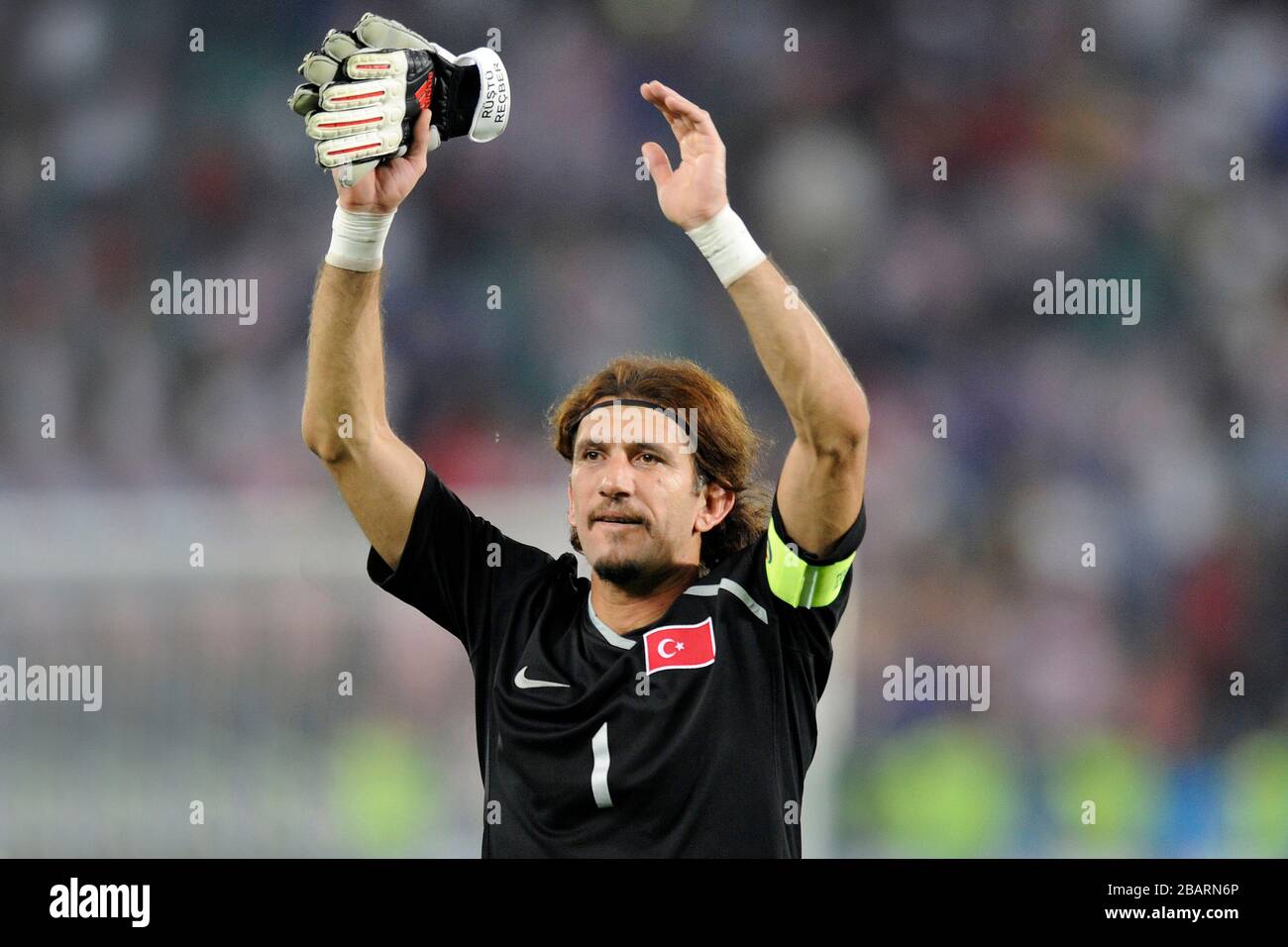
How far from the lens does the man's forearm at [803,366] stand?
2588 millimetres

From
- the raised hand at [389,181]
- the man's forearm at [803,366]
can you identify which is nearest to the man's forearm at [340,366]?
the raised hand at [389,181]

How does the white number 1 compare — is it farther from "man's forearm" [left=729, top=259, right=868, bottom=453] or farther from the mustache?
"man's forearm" [left=729, top=259, right=868, bottom=453]

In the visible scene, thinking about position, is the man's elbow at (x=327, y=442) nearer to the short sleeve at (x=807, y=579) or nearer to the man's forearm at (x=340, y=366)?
the man's forearm at (x=340, y=366)

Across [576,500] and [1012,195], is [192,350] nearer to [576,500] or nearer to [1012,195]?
Answer: [576,500]

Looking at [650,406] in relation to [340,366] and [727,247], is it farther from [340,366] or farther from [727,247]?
[340,366]

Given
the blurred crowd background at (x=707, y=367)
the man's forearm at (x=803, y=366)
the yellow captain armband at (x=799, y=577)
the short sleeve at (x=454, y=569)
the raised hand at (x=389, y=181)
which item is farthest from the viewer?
the blurred crowd background at (x=707, y=367)

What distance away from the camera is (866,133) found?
229 inches

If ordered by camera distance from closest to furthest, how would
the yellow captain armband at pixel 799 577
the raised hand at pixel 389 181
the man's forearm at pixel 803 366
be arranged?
1. the man's forearm at pixel 803 366
2. the yellow captain armband at pixel 799 577
3. the raised hand at pixel 389 181

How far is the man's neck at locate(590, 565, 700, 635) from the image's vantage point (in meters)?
2.87

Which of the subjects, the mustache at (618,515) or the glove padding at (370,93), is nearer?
the glove padding at (370,93)

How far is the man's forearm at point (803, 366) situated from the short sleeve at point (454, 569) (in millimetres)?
725

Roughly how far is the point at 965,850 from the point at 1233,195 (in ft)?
9.67

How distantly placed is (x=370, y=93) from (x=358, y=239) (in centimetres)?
33

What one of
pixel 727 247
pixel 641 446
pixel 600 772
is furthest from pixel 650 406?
pixel 600 772
